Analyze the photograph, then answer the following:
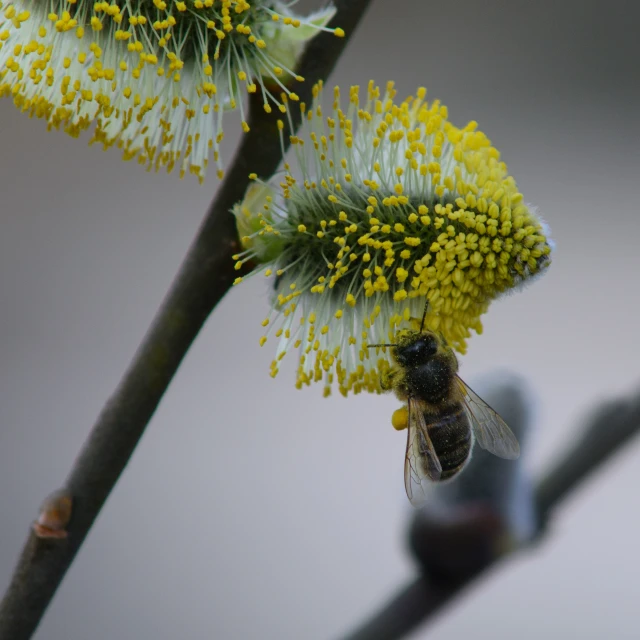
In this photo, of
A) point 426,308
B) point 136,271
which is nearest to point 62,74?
point 426,308

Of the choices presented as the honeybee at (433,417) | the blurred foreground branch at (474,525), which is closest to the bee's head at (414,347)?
the honeybee at (433,417)

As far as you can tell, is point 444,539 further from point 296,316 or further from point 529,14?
point 529,14

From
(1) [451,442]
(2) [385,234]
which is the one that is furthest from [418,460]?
(2) [385,234]

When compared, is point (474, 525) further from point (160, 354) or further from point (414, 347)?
point (160, 354)

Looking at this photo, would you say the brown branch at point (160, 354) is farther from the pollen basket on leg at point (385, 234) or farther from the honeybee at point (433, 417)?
the honeybee at point (433, 417)

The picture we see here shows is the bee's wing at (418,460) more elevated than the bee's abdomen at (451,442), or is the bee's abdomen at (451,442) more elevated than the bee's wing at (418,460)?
the bee's abdomen at (451,442)

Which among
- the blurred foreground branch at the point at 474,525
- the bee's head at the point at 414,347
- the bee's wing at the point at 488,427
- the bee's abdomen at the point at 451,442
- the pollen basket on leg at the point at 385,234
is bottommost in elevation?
the blurred foreground branch at the point at 474,525

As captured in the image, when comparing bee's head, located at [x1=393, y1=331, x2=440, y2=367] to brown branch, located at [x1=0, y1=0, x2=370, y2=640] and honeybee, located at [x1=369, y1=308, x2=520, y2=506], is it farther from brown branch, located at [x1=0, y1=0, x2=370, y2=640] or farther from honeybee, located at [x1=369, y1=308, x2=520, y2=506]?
brown branch, located at [x1=0, y1=0, x2=370, y2=640]
